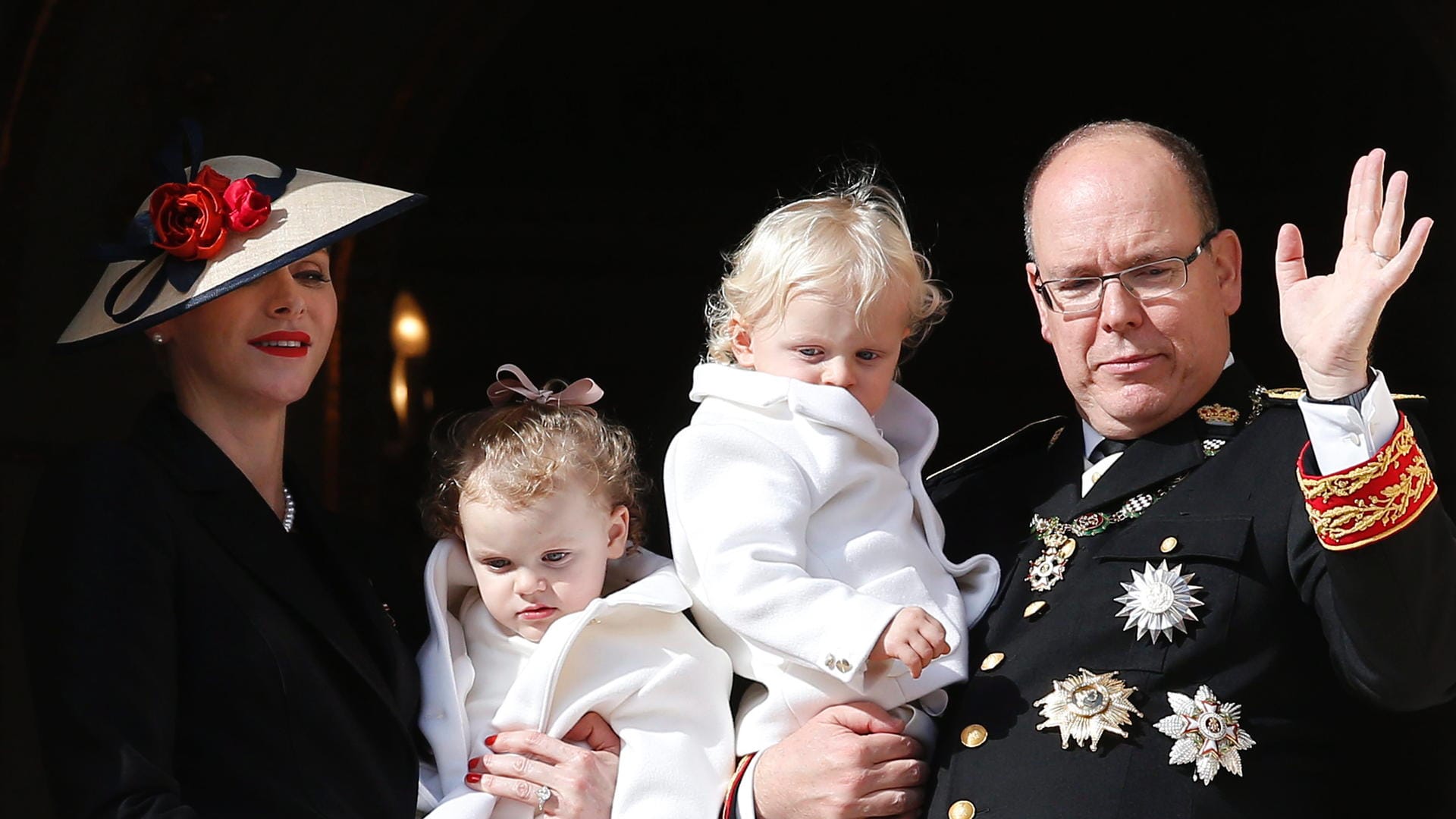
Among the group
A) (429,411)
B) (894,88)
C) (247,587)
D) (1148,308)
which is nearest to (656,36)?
(894,88)

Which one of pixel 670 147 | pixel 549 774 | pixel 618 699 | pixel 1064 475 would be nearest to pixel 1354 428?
pixel 1064 475

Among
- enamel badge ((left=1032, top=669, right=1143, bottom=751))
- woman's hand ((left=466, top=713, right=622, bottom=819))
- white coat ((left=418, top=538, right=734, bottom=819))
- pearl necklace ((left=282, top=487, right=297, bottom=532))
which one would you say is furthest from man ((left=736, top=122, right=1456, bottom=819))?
pearl necklace ((left=282, top=487, right=297, bottom=532))

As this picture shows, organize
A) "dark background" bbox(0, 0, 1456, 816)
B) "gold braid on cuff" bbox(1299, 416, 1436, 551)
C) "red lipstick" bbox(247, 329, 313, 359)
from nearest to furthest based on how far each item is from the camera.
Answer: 1. "gold braid on cuff" bbox(1299, 416, 1436, 551)
2. "red lipstick" bbox(247, 329, 313, 359)
3. "dark background" bbox(0, 0, 1456, 816)

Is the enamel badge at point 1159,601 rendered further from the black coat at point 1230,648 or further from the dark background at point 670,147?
the dark background at point 670,147

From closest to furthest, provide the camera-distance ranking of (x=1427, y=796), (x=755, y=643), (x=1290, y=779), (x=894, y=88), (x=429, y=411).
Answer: (x=1290, y=779) → (x=755, y=643) → (x=1427, y=796) → (x=429, y=411) → (x=894, y=88)

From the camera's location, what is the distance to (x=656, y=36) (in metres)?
4.98

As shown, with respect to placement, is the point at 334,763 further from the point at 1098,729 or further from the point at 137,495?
the point at 1098,729

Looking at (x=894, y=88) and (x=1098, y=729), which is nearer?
(x=1098, y=729)

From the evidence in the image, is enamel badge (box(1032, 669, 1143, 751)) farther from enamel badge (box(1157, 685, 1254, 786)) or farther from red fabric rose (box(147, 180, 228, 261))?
red fabric rose (box(147, 180, 228, 261))

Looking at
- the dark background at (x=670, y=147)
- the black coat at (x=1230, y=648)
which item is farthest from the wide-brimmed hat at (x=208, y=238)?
the dark background at (x=670, y=147)

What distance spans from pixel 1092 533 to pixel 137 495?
146 centimetres

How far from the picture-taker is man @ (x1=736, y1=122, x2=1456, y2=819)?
2266mm

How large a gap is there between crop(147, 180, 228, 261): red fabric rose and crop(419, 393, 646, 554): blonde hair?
53cm

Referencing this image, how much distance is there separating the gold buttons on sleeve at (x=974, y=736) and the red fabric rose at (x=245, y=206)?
1356 mm
